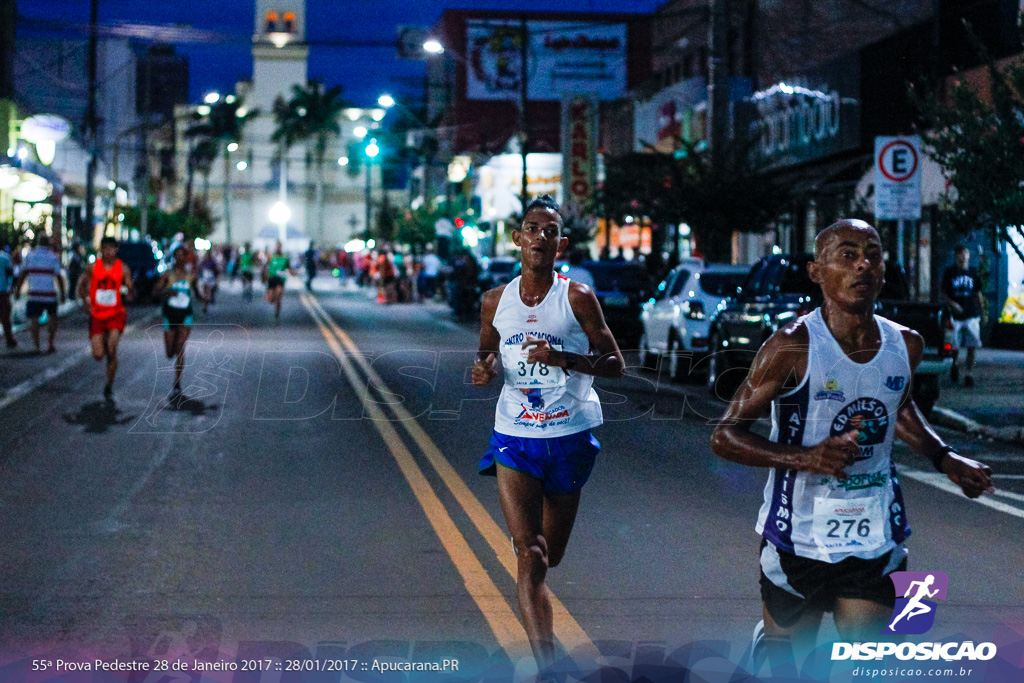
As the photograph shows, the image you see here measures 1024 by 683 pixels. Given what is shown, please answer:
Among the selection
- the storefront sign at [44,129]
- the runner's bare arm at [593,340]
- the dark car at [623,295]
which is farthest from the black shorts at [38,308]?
the runner's bare arm at [593,340]

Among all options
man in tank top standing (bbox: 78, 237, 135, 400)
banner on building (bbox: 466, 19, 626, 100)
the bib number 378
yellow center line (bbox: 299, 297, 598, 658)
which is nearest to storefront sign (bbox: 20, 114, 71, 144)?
yellow center line (bbox: 299, 297, 598, 658)

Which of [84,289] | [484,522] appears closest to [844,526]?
[484,522]

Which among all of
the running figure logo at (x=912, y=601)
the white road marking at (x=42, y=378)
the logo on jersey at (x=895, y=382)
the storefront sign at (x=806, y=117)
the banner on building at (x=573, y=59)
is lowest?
the white road marking at (x=42, y=378)

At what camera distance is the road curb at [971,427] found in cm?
1445

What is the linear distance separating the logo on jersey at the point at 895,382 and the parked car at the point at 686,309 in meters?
14.8

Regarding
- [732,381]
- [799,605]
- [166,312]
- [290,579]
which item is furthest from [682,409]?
[799,605]

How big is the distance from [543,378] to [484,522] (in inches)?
143

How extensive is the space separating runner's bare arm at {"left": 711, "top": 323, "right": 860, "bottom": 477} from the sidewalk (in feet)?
35.3

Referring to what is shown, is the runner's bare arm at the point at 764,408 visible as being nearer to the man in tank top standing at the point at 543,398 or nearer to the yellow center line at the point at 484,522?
the man in tank top standing at the point at 543,398

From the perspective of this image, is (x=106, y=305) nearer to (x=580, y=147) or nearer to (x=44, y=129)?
(x=44, y=129)

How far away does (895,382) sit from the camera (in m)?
4.34

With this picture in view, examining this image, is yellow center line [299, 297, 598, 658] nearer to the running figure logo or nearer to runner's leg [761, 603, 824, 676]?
runner's leg [761, 603, 824, 676]

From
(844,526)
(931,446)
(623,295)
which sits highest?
(623,295)

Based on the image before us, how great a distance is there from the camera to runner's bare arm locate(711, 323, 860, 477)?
422cm
